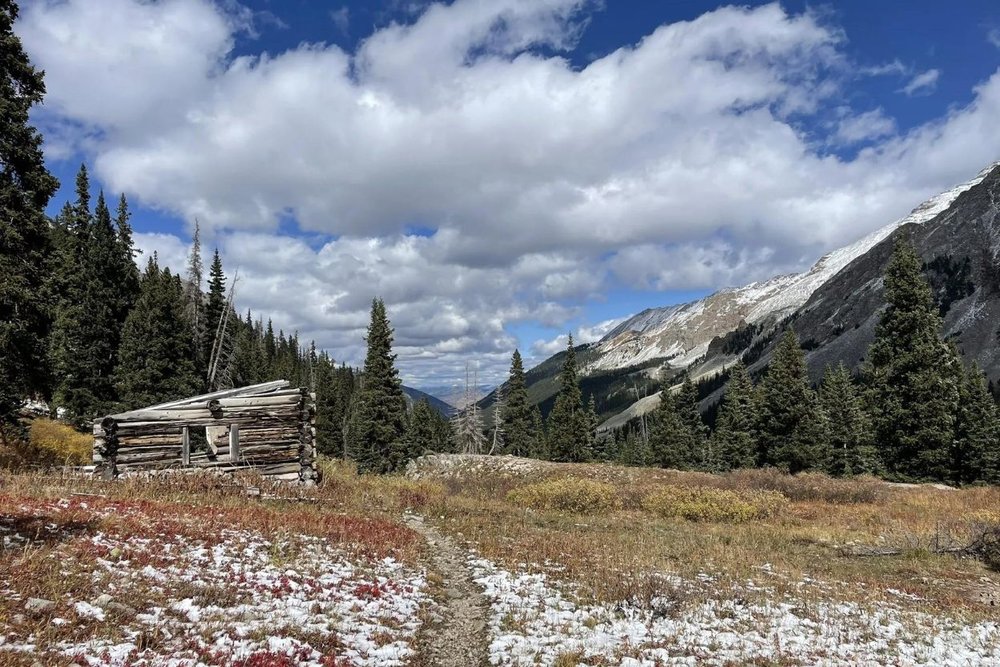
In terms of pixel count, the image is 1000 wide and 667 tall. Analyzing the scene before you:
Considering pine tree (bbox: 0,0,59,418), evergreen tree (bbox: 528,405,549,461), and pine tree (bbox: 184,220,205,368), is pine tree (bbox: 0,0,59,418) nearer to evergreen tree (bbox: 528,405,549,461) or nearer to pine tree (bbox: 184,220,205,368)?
pine tree (bbox: 184,220,205,368)

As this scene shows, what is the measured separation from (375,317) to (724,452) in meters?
40.7

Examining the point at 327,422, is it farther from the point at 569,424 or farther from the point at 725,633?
the point at 725,633

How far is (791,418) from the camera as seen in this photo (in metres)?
47.7

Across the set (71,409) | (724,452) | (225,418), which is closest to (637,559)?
(225,418)

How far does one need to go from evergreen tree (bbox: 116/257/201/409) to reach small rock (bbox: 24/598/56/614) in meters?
40.2

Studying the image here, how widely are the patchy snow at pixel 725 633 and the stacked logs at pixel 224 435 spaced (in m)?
15.1

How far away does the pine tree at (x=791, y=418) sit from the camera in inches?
1837

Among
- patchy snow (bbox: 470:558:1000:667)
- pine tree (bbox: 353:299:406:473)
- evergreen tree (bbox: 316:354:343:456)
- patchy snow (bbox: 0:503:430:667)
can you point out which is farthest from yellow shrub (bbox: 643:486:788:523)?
evergreen tree (bbox: 316:354:343:456)

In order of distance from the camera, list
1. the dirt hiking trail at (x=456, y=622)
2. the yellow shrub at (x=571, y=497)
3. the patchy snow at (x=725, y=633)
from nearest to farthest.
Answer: the dirt hiking trail at (x=456, y=622), the patchy snow at (x=725, y=633), the yellow shrub at (x=571, y=497)

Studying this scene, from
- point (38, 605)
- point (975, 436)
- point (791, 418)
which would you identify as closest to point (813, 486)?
point (791, 418)

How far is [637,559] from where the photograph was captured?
14703mm

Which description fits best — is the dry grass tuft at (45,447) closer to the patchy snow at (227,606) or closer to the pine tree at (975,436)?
the patchy snow at (227,606)

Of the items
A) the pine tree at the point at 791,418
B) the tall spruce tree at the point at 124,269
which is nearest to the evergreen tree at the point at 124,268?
the tall spruce tree at the point at 124,269

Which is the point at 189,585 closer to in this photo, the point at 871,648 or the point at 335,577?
the point at 335,577
